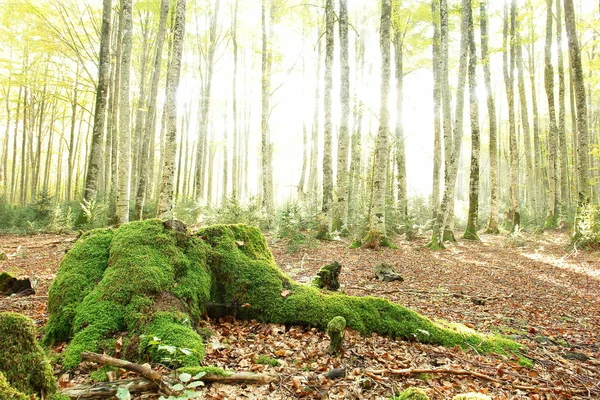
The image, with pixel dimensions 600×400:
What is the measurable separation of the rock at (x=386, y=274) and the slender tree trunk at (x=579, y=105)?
743 cm

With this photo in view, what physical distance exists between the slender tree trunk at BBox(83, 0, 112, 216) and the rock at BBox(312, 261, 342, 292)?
31.4 feet

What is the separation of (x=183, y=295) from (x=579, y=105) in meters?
12.8

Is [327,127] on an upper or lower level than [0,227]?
upper

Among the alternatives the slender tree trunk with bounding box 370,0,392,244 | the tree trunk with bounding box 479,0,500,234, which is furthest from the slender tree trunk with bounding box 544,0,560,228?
the slender tree trunk with bounding box 370,0,392,244

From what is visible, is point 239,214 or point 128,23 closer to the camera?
point 128,23

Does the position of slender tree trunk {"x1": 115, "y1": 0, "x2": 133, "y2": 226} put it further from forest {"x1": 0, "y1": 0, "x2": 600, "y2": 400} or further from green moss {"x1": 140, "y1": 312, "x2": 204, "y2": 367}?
green moss {"x1": 140, "y1": 312, "x2": 204, "y2": 367}

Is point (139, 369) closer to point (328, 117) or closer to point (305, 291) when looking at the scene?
point (305, 291)

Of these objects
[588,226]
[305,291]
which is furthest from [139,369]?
[588,226]

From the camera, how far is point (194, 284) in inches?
148

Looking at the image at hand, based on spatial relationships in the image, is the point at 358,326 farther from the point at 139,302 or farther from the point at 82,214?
the point at 82,214

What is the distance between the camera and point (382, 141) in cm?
1083

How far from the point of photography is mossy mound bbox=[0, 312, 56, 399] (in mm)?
1841

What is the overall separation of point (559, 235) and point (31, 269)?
58.9 ft

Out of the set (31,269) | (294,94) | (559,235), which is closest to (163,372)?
(31,269)
